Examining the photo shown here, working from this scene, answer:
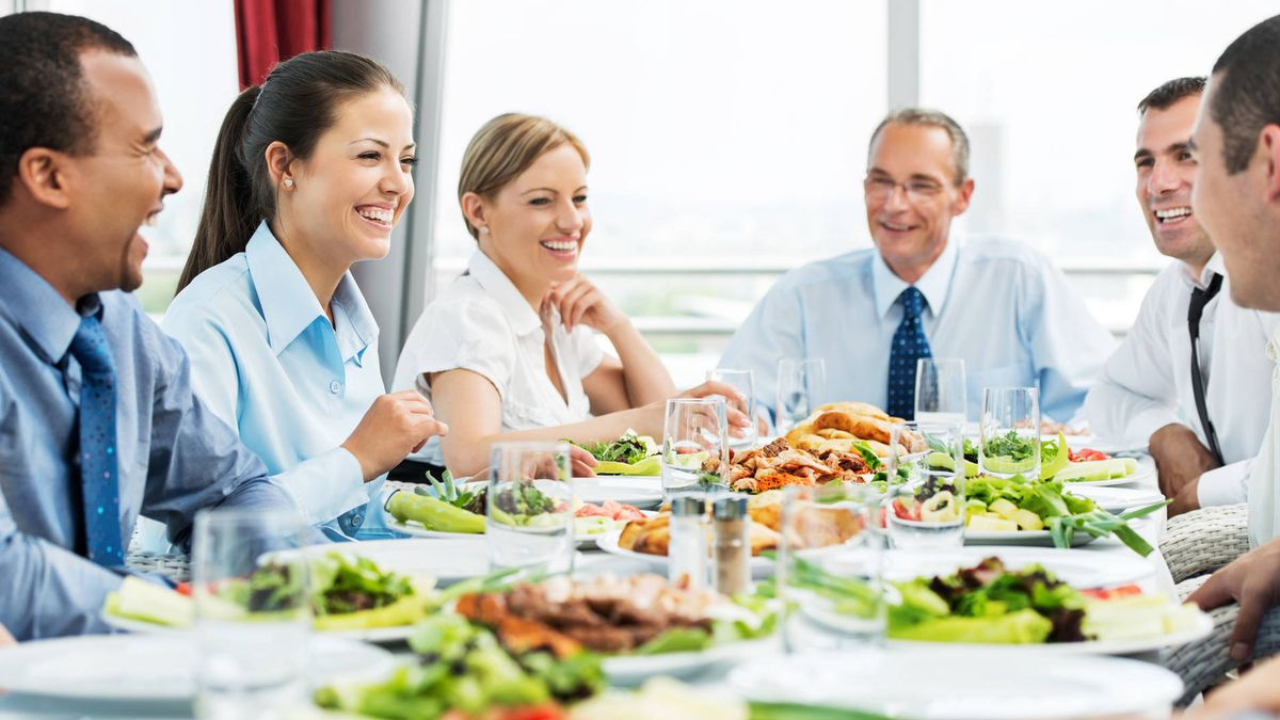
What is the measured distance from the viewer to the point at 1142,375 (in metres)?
3.95

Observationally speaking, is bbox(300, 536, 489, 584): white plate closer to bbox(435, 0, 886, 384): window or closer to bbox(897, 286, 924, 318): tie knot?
bbox(897, 286, 924, 318): tie knot

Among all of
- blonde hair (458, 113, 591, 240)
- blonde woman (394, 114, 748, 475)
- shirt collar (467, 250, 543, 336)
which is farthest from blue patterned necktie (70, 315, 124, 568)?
blonde hair (458, 113, 591, 240)

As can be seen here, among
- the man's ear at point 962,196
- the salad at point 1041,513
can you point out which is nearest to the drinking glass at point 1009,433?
the salad at point 1041,513

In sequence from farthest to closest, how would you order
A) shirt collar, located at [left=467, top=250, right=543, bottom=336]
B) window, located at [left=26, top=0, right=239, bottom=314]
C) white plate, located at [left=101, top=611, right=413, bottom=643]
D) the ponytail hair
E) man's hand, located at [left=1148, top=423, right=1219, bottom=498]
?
window, located at [left=26, top=0, right=239, bottom=314], shirt collar, located at [left=467, top=250, right=543, bottom=336], man's hand, located at [left=1148, top=423, right=1219, bottom=498], the ponytail hair, white plate, located at [left=101, top=611, right=413, bottom=643]

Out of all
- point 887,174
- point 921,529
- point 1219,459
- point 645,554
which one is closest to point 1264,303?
point 921,529

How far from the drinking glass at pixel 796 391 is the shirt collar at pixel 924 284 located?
3.98ft

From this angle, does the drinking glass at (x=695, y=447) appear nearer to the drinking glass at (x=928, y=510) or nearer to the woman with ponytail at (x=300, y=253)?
the drinking glass at (x=928, y=510)

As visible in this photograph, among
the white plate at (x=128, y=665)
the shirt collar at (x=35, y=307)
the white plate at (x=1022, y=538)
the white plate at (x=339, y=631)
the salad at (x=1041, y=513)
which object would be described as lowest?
the white plate at (x=128, y=665)

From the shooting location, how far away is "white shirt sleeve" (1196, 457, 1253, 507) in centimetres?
324

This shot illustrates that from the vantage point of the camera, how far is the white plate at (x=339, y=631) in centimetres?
130

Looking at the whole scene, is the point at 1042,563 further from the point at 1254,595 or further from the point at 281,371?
the point at 281,371

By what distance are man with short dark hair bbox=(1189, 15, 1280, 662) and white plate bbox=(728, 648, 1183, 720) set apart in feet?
3.24

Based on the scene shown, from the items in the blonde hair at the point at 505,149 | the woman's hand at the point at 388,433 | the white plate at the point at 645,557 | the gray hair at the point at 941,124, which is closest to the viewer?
the white plate at the point at 645,557

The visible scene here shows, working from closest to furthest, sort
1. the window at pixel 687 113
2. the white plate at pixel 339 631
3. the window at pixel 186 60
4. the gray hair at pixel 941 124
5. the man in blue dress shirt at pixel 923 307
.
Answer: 1. the white plate at pixel 339 631
2. the man in blue dress shirt at pixel 923 307
3. the gray hair at pixel 941 124
4. the window at pixel 186 60
5. the window at pixel 687 113
